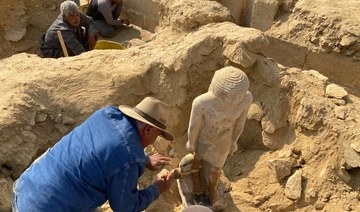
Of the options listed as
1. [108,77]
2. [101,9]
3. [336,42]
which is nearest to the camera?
[108,77]

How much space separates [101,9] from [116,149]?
5.74 meters

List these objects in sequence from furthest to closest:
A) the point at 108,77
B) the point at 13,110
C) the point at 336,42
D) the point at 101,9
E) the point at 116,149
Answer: the point at 101,9
the point at 336,42
the point at 108,77
the point at 13,110
the point at 116,149

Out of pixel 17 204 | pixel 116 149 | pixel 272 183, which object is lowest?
pixel 272 183

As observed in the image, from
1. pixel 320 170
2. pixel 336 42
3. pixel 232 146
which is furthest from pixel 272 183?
pixel 336 42

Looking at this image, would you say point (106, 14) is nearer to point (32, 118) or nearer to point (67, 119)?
point (67, 119)

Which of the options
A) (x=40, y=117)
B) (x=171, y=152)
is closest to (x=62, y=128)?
(x=40, y=117)

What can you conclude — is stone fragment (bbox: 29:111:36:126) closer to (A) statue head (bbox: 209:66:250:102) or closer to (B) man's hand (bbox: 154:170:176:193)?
(B) man's hand (bbox: 154:170:176:193)

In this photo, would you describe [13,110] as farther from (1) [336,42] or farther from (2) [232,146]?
(1) [336,42]

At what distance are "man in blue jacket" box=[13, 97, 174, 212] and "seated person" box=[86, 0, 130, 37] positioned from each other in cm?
544

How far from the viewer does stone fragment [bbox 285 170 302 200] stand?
14.2 ft

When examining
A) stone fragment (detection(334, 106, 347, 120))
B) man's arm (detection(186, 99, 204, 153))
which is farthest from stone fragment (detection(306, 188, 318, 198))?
man's arm (detection(186, 99, 204, 153))

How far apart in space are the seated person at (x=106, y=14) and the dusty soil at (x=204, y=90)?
2.81 meters

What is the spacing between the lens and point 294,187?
4344mm

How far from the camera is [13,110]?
14.2ft
